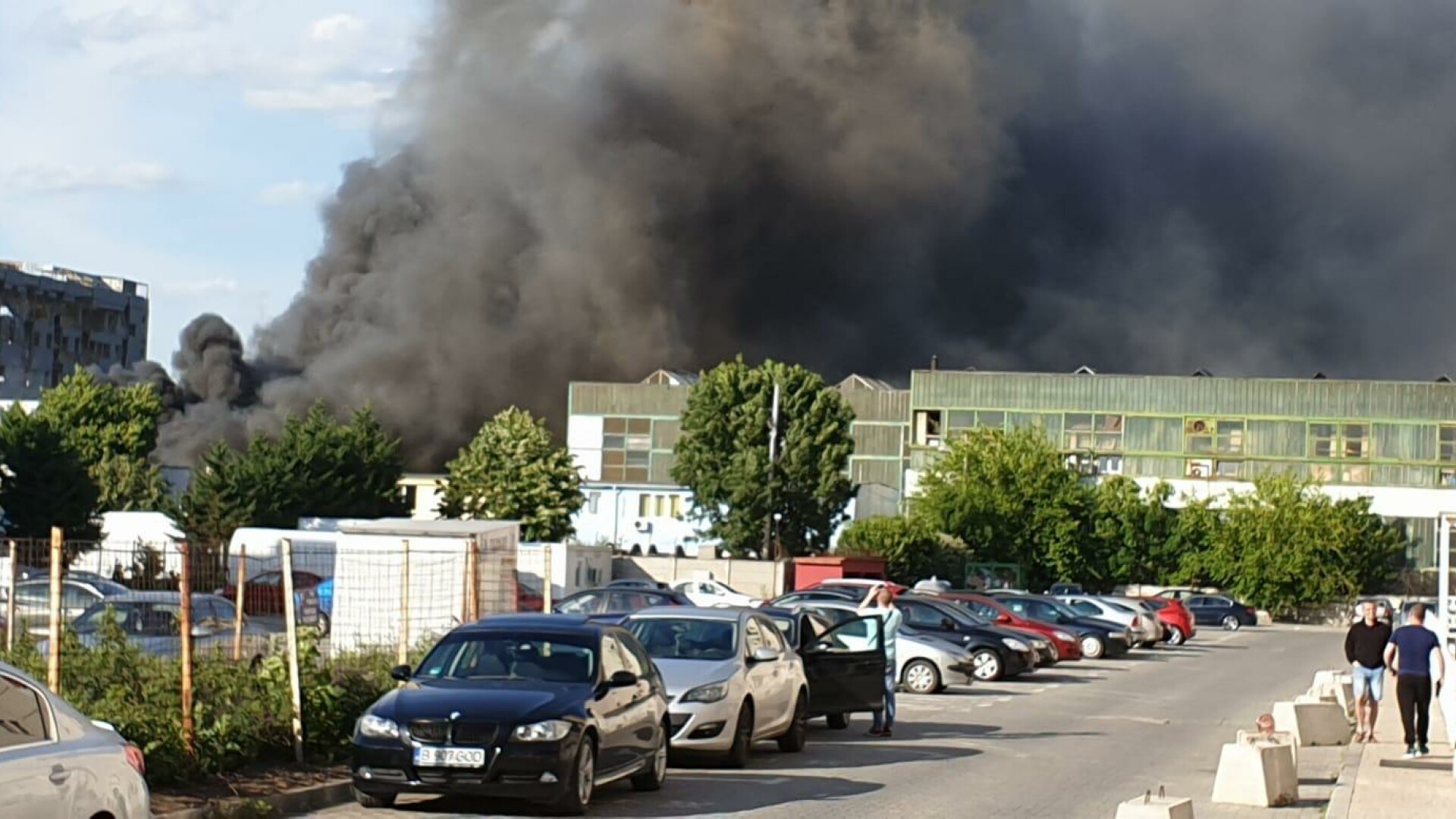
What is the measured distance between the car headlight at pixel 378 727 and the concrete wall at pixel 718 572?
52.8 meters

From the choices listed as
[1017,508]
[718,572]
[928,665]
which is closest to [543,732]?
[928,665]

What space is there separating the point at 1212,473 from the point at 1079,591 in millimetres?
21927

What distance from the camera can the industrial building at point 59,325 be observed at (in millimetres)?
128875

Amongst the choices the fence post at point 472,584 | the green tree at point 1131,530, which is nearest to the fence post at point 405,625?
the fence post at point 472,584

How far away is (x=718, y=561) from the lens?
6925 cm

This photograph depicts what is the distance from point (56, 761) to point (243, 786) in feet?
18.6

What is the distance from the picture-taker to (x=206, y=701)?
14.7 metres

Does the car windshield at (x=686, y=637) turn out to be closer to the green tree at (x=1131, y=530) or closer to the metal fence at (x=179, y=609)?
the metal fence at (x=179, y=609)

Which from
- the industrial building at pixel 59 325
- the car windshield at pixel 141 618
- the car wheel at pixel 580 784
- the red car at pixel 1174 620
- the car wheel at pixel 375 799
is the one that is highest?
the industrial building at pixel 59 325

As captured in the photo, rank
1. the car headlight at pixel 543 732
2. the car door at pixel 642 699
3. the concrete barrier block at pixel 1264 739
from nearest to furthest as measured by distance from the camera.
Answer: the car headlight at pixel 543 732
the car door at pixel 642 699
the concrete barrier block at pixel 1264 739

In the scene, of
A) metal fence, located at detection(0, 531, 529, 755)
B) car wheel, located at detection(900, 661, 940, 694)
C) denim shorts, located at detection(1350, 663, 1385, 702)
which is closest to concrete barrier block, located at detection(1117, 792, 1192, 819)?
metal fence, located at detection(0, 531, 529, 755)

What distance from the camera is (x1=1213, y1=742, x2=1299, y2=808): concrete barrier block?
15.8 m

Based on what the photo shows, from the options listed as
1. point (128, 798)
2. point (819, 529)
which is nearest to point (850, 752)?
point (128, 798)

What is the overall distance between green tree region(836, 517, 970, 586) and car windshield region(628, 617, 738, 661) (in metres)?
53.6
